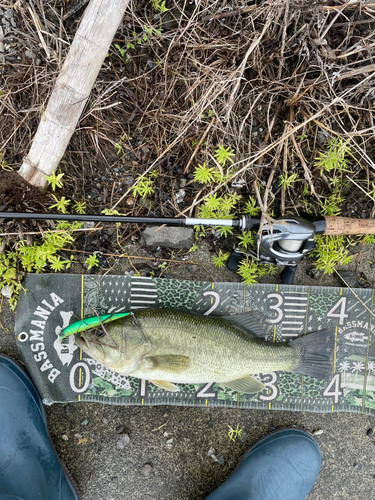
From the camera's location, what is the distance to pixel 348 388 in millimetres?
2975

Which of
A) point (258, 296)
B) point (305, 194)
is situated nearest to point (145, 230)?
point (258, 296)

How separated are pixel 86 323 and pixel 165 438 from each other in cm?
136

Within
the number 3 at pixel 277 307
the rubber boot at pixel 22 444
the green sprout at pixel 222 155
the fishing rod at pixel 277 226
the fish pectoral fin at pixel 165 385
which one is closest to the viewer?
the fishing rod at pixel 277 226

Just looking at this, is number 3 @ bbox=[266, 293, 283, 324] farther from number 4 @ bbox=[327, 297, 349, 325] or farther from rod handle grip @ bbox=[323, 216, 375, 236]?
rod handle grip @ bbox=[323, 216, 375, 236]

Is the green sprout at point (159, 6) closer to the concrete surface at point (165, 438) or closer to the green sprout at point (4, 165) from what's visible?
the green sprout at point (4, 165)

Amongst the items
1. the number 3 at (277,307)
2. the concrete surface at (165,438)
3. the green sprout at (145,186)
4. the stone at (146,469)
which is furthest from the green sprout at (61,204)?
the stone at (146,469)

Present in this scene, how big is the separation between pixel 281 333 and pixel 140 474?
6.08 ft

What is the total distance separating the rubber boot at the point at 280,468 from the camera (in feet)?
9.64

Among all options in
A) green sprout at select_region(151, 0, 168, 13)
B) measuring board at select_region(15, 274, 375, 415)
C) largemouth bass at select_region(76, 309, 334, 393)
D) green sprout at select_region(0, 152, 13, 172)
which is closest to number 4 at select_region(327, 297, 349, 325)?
measuring board at select_region(15, 274, 375, 415)

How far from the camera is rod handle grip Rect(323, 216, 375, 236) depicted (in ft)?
8.19

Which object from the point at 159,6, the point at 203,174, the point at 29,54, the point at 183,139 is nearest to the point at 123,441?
the point at 203,174

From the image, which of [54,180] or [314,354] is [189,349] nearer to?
[314,354]

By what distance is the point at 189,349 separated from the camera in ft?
8.43

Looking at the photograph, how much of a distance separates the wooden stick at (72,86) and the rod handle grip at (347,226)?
6.96 feet
